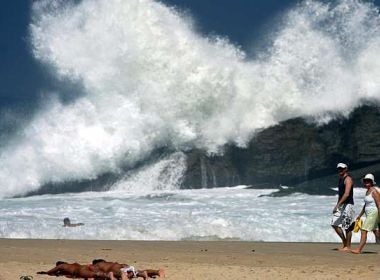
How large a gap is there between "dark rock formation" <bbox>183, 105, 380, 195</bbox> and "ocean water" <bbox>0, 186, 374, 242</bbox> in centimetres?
526

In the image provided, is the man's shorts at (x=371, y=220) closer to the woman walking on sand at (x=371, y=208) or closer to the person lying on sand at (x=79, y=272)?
the woman walking on sand at (x=371, y=208)

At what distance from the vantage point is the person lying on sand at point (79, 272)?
5910mm

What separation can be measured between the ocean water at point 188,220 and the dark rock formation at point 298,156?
5262mm

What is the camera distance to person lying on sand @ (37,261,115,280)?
5.91 metres

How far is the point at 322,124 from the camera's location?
23562 millimetres

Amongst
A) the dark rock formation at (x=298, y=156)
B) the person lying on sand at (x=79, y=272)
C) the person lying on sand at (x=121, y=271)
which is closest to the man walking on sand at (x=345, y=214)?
the person lying on sand at (x=121, y=271)

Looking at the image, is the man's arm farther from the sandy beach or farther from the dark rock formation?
the dark rock formation

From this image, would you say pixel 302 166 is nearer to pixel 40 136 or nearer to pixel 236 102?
pixel 236 102

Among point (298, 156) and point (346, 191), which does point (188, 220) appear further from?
point (298, 156)

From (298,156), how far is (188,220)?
1145 cm

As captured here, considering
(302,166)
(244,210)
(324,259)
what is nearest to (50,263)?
(324,259)

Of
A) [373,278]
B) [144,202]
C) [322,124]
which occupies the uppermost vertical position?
[322,124]

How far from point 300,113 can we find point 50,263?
709 inches

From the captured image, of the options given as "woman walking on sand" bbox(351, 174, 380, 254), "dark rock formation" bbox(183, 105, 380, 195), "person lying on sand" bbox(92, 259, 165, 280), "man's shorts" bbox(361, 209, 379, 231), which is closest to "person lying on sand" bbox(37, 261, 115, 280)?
"person lying on sand" bbox(92, 259, 165, 280)
